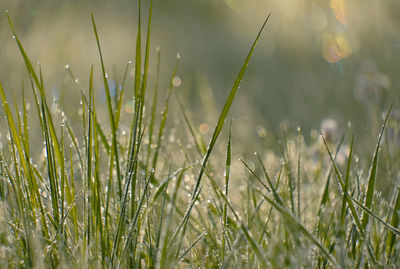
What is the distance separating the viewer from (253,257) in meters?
0.71

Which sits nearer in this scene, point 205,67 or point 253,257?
point 253,257

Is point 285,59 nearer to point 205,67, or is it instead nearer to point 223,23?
point 205,67

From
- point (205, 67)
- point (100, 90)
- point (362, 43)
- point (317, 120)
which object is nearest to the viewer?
point (317, 120)

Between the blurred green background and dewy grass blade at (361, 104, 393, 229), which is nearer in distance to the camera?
dewy grass blade at (361, 104, 393, 229)

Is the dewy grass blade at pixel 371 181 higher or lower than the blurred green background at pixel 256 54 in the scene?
lower

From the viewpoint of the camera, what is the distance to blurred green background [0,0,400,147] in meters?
2.14

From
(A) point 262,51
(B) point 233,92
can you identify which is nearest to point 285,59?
(A) point 262,51

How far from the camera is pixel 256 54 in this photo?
3.72 meters

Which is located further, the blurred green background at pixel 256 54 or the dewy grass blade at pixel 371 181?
the blurred green background at pixel 256 54

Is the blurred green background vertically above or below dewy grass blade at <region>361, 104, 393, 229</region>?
above

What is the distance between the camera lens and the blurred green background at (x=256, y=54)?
2.14 meters

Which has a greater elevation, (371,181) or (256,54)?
(256,54)

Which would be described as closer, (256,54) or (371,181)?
(371,181)

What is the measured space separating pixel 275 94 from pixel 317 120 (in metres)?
0.64
